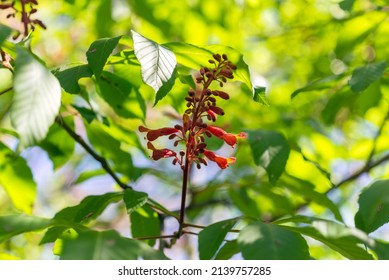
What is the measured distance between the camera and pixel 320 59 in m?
3.63

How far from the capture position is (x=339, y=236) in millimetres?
1134

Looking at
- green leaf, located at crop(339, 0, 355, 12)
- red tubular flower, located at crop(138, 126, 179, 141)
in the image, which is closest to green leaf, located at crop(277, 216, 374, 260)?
red tubular flower, located at crop(138, 126, 179, 141)

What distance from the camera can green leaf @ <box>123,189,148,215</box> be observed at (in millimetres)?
1461

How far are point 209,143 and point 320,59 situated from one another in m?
Result: 1.96

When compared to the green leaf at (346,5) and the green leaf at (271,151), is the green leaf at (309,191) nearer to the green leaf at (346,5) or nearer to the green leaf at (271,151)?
the green leaf at (271,151)

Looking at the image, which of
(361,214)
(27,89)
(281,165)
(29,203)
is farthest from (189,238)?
(27,89)

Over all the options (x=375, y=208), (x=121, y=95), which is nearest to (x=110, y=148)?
(x=121, y=95)

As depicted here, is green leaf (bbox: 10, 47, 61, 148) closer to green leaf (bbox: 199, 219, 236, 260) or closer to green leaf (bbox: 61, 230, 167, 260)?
green leaf (bbox: 61, 230, 167, 260)

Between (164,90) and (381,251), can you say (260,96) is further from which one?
(381,251)

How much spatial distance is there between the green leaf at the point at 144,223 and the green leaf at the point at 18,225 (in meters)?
0.59

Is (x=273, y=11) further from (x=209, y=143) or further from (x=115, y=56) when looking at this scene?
(x=115, y=56)

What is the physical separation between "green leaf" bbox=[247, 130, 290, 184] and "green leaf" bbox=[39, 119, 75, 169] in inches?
25.3

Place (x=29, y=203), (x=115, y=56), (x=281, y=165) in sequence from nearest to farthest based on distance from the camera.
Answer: (x=115, y=56) → (x=281, y=165) → (x=29, y=203)

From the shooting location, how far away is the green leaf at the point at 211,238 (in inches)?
52.4
